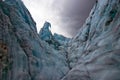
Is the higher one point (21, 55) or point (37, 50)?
point (37, 50)

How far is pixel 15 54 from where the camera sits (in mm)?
44469

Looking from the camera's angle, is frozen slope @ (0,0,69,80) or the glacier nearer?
the glacier

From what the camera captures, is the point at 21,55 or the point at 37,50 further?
the point at 37,50

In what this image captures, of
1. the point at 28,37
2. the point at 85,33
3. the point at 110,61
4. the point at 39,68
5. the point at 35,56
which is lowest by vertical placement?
the point at 110,61

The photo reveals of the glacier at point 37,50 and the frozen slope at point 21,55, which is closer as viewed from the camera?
the glacier at point 37,50

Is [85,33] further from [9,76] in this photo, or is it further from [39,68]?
[9,76]

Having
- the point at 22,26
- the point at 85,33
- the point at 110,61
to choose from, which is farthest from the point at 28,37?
the point at 110,61

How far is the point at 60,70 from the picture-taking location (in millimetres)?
57750

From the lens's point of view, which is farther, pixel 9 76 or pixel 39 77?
pixel 39 77

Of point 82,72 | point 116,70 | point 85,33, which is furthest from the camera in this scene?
point 85,33

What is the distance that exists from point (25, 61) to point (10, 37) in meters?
6.18

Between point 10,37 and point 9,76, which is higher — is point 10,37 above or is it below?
above

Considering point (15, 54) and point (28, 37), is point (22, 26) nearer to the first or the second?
point (28, 37)

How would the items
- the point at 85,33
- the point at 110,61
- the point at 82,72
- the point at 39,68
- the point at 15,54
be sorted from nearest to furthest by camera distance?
1. the point at 110,61
2. the point at 82,72
3. the point at 15,54
4. the point at 39,68
5. the point at 85,33
